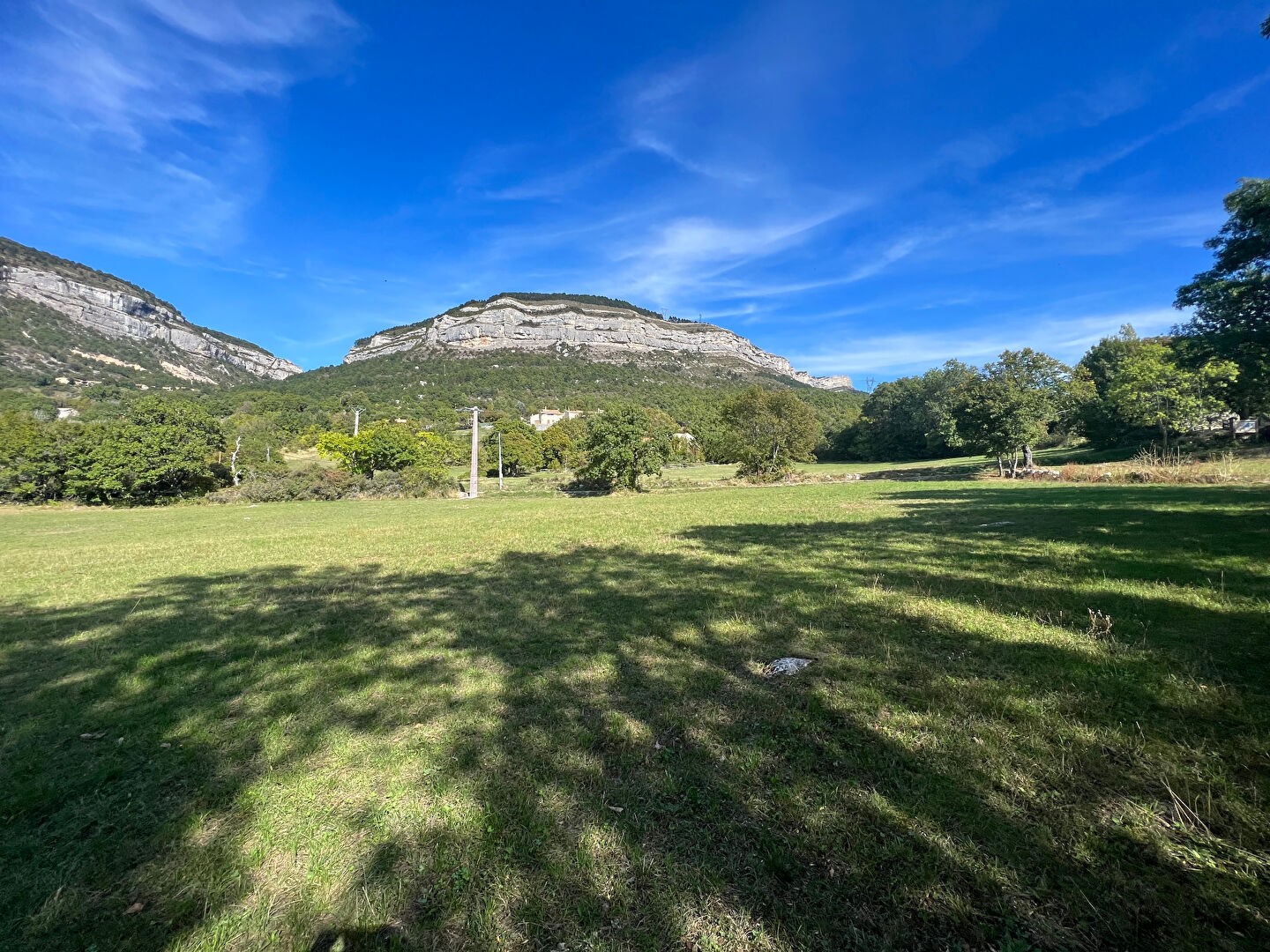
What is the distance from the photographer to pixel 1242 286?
1416 cm

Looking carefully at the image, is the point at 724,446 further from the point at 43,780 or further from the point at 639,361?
the point at 639,361

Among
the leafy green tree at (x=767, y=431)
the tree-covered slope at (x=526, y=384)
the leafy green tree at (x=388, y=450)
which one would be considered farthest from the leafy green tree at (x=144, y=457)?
the leafy green tree at (x=767, y=431)

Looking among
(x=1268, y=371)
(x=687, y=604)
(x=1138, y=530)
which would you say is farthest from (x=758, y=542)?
(x=1268, y=371)

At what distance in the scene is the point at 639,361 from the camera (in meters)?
165

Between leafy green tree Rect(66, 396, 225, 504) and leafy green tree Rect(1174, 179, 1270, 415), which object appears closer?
leafy green tree Rect(1174, 179, 1270, 415)

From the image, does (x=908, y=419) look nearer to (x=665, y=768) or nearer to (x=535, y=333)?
(x=665, y=768)

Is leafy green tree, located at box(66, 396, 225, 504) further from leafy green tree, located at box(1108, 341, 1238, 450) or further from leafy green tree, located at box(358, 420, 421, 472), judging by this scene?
leafy green tree, located at box(1108, 341, 1238, 450)

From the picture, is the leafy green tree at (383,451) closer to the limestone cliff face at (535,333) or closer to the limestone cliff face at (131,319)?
the limestone cliff face at (535,333)

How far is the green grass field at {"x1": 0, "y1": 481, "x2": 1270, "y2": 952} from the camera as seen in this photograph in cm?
222

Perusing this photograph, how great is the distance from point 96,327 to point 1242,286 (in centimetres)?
21191

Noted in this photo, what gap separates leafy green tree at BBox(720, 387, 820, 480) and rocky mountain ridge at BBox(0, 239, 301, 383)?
146611 millimetres

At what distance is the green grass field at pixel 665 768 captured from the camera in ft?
7.30

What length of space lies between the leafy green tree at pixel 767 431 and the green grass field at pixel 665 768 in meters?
35.3

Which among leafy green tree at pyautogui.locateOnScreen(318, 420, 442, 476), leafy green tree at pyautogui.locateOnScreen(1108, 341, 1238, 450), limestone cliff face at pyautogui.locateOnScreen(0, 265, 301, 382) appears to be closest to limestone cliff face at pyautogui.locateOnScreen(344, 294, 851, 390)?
limestone cliff face at pyautogui.locateOnScreen(0, 265, 301, 382)
